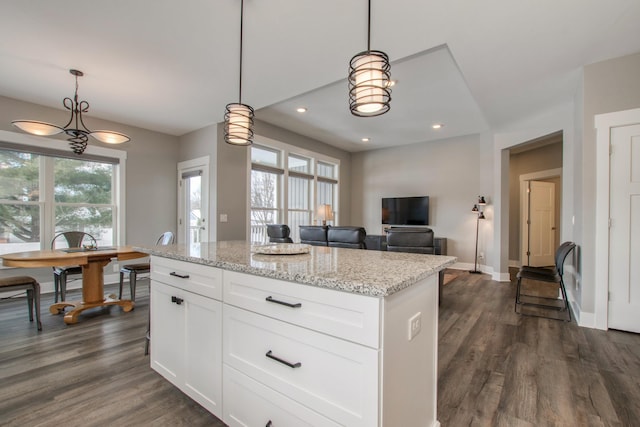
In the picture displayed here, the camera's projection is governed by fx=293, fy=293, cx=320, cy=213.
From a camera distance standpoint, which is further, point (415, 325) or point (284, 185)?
point (284, 185)

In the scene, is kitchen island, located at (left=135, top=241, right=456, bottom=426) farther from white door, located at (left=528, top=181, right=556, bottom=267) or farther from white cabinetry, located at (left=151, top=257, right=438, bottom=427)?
white door, located at (left=528, top=181, right=556, bottom=267)

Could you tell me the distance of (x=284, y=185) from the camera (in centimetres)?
587

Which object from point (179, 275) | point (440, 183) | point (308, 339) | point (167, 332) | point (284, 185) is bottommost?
point (167, 332)

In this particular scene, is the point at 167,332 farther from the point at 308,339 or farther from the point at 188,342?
the point at 308,339

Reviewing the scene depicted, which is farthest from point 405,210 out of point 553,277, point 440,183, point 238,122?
point 238,122

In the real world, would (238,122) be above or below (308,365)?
above

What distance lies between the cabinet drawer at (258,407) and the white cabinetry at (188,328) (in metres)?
0.09

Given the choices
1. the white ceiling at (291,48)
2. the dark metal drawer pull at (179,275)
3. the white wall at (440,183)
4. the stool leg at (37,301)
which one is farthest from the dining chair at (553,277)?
the stool leg at (37,301)

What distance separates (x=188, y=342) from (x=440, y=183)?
618 centimetres

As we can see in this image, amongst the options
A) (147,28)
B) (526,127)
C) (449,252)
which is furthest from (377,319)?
(449,252)

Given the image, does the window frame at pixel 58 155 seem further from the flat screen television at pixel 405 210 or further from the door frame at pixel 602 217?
the door frame at pixel 602 217

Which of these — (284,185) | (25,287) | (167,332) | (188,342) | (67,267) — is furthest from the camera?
(284,185)

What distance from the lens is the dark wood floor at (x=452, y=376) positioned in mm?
1645

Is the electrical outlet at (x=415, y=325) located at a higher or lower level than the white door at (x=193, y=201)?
lower
